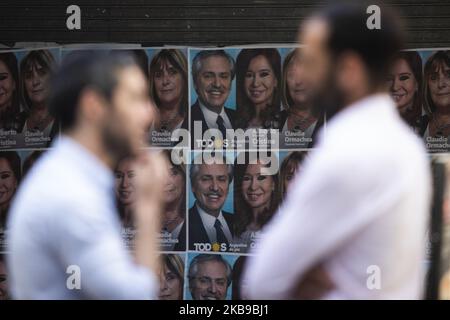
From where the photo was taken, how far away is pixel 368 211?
2.04 m

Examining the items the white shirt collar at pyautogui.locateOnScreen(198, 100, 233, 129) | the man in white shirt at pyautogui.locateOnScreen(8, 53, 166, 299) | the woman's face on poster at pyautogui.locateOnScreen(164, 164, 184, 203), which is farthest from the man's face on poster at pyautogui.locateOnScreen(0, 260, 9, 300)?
the man in white shirt at pyautogui.locateOnScreen(8, 53, 166, 299)

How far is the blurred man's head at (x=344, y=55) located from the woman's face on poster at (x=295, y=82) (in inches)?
148

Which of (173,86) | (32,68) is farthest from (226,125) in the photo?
(32,68)

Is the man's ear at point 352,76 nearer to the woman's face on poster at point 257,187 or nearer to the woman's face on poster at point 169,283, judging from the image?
the woman's face on poster at point 257,187

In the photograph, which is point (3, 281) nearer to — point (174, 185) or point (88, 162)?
point (174, 185)

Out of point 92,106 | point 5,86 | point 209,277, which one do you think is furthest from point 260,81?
point 92,106

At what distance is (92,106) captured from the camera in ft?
8.02

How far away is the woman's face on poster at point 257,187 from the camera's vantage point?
5977 millimetres

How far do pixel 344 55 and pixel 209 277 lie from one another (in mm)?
3989

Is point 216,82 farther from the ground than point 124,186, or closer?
farther from the ground

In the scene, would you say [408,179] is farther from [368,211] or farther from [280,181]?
[280,181]

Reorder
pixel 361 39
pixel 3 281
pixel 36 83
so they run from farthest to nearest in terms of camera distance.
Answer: pixel 36 83, pixel 3 281, pixel 361 39

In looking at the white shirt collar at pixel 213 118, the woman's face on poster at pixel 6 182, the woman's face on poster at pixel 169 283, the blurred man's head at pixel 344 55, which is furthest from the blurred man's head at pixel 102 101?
the woman's face on poster at pixel 6 182
